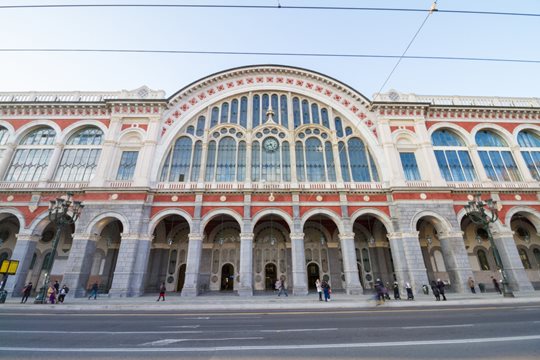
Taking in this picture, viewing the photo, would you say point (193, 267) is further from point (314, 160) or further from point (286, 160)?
point (314, 160)

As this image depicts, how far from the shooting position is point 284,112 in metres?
27.1

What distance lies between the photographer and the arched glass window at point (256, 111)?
2648 cm

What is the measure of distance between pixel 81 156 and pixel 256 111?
19100 millimetres

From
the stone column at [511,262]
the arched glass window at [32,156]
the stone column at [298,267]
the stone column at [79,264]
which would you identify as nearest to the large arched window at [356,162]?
the stone column at [298,267]

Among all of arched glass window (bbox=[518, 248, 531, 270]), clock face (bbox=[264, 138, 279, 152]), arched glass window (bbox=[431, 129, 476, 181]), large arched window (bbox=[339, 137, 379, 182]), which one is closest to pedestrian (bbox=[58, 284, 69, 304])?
clock face (bbox=[264, 138, 279, 152])

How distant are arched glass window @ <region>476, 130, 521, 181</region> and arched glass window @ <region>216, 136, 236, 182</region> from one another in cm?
2704

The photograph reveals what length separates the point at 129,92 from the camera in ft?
83.8

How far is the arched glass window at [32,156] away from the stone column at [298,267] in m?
26.1

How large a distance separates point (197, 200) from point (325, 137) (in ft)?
50.3

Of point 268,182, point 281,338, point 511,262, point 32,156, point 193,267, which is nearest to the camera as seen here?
point 281,338

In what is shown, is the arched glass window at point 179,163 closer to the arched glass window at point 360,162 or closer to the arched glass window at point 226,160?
the arched glass window at point 226,160

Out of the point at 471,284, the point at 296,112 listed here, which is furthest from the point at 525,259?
the point at 296,112

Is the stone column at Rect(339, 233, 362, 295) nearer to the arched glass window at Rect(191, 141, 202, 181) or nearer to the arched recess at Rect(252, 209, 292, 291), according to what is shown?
the arched recess at Rect(252, 209, 292, 291)

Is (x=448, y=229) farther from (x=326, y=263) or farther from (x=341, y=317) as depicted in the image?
(x=341, y=317)
